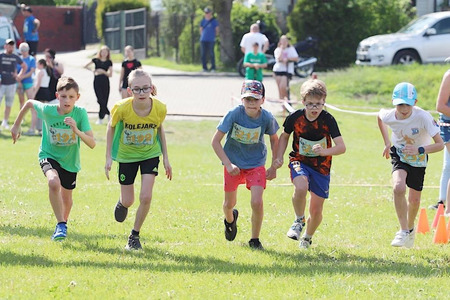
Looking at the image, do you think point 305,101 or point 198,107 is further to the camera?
point 198,107

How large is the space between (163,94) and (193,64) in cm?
1150

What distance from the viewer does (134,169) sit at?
9.03 meters

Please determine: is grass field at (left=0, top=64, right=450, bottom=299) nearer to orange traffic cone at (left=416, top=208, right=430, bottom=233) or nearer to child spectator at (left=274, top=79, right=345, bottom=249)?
orange traffic cone at (left=416, top=208, right=430, bottom=233)

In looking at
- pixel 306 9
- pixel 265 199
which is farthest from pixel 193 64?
pixel 265 199

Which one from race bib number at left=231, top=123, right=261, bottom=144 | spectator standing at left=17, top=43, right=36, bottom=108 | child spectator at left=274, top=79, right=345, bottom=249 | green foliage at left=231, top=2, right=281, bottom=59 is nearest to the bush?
green foliage at left=231, top=2, right=281, bottom=59

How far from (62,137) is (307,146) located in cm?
246

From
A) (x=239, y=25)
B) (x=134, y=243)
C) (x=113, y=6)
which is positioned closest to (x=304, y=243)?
(x=134, y=243)

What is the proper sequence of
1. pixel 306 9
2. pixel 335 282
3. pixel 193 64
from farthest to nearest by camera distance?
pixel 193 64 → pixel 306 9 → pixel 335 282

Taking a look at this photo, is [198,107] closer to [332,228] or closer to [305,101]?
[332,228]

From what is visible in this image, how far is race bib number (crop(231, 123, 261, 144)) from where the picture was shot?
8891 millimetres

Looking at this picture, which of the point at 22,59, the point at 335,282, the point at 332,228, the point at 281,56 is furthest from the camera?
the point at 281,56

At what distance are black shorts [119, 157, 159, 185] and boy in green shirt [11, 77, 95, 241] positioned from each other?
1.29 feet

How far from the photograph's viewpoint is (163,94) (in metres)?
28.1

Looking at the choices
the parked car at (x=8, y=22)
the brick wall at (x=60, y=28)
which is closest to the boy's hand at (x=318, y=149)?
the parked car at (x=8, y=22)
